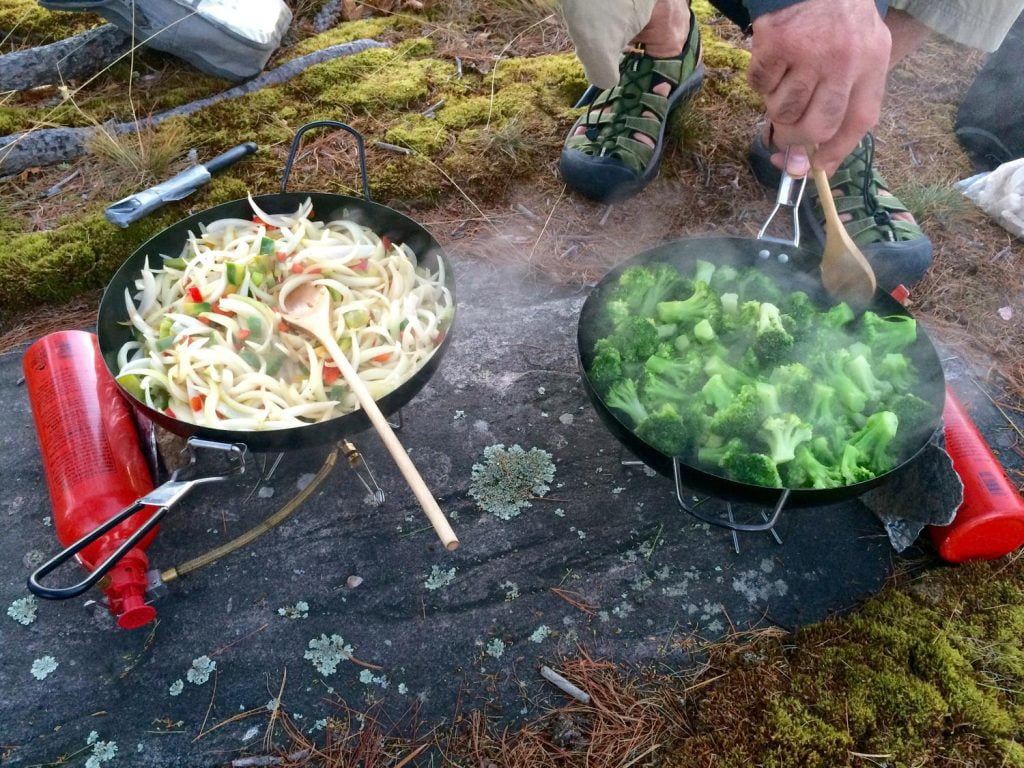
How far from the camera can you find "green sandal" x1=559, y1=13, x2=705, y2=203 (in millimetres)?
4141

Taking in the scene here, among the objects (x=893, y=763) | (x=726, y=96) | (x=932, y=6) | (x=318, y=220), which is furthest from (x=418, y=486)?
(x=726, y=96)

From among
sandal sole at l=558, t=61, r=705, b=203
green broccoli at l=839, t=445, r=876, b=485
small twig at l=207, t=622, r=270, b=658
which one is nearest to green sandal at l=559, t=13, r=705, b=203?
sandal sole at l=558, t=61, r=705, b=203

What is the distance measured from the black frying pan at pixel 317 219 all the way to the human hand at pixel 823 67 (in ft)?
4.98

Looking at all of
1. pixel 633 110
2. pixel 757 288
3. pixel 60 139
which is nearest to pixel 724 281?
pixel 757 288

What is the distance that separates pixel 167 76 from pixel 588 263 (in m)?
3.59

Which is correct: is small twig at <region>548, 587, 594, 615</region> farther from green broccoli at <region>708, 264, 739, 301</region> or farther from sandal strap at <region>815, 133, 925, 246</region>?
sandal strap at <region>815, 133, 925, 246</region>

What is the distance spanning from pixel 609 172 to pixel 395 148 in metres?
1.52

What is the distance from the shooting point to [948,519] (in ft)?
8.68

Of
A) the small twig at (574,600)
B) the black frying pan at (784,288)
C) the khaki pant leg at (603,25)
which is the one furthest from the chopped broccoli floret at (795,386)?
the khaki pant leg at (603,25)

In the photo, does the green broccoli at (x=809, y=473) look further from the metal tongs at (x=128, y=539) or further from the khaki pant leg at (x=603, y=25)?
the khaki pant leg at (x=603, y=25)

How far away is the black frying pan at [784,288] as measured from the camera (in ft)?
7.41

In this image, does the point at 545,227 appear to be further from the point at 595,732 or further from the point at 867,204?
the point at 595,732

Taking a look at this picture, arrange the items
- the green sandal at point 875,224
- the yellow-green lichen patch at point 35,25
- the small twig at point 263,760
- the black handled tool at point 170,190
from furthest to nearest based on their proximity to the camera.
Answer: the yellow-green lichen patch at point 35,25
the black handled tool at point 170,190
the green sandal at point 875,224
the small twig at point 263,760

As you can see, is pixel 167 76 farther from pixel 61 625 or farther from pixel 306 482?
pixel 61 625
